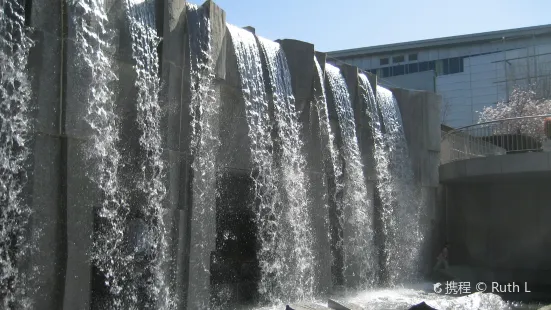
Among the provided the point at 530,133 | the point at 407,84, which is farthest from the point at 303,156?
the point at 407,84

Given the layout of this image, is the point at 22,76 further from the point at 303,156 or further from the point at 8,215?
the point at 303,156

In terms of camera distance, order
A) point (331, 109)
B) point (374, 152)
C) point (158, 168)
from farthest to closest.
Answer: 1. point (374, 152)
2. point (331, 109)
3. point (158, 168)

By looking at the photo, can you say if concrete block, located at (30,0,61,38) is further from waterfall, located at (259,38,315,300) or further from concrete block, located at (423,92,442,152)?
concrete block, located at (423,92,442,152)

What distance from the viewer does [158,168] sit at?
9.27 m

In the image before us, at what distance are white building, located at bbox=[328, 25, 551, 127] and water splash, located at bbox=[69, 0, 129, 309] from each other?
103 feet

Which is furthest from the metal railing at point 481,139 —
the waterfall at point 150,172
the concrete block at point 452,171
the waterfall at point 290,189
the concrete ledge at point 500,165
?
the waterfall at point 150,172

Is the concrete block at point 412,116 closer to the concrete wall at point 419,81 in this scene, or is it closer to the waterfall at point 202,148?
the waterfall at point 202,148

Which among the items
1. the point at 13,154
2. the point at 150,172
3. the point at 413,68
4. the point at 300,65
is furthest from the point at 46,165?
the point at 413,68

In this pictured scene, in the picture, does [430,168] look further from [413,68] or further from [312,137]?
[413,68]

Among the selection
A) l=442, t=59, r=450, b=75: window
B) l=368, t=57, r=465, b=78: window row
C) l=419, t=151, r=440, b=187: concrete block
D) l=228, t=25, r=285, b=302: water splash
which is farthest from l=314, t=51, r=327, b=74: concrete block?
l=442, t=59, r=450, b=75: window

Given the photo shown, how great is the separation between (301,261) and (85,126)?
18.5 ft

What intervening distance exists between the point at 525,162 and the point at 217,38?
32.5 feet

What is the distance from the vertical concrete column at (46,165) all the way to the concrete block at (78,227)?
96 mm

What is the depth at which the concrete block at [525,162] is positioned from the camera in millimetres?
16141
